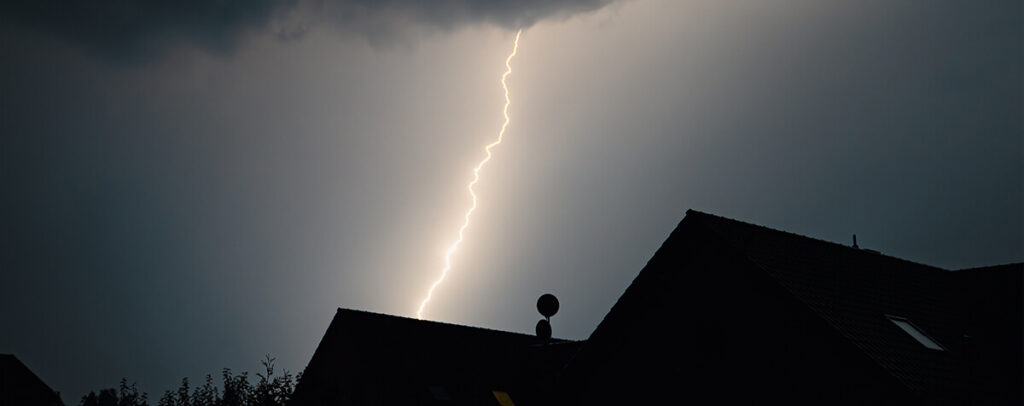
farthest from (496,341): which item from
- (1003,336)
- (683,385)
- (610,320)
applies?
(1003,336)

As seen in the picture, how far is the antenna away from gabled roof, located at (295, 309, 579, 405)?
1729 mm

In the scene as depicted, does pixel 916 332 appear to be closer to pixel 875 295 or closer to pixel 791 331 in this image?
pixel 875 295

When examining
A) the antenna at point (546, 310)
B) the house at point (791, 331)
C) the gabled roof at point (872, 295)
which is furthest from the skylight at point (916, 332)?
the antenna at point (546, 310)

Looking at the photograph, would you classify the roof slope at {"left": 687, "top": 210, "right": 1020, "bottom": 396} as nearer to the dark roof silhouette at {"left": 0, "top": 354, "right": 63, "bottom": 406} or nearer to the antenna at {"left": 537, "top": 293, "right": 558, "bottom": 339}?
the antenna at {"left": 537, "top": 293, "right": 558, "bottom": 339}

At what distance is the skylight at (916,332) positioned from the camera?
1495 cm

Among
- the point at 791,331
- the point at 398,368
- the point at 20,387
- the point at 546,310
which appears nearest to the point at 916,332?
the point at 791,331

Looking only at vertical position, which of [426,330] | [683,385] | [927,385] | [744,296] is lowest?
[927,385]

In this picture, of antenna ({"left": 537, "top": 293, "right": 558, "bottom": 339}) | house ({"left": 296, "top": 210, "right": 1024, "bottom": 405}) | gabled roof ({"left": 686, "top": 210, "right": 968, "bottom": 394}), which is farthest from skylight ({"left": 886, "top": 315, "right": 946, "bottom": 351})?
antenna ({"left": 537, "top": 293, "right": 558, "bottom": 339})

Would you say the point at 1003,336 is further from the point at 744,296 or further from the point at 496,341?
the point at 496,341

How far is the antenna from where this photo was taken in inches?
928

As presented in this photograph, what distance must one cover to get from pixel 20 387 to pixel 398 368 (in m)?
33.8

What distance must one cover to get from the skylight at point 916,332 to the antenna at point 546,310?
10.7 metres

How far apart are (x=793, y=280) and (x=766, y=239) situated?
255cm

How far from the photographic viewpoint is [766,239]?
58.2 ft
